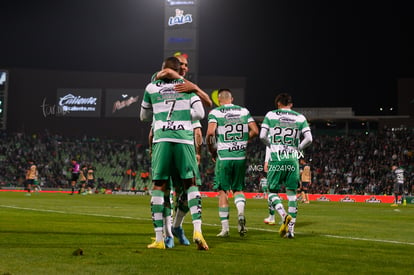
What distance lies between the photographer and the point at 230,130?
11.2m

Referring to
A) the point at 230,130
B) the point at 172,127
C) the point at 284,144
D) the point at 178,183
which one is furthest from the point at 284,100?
the point at 172,127

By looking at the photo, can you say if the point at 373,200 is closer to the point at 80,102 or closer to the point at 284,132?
the point at 284,132

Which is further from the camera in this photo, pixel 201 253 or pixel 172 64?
pixel 172 64

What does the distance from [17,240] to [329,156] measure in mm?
45948

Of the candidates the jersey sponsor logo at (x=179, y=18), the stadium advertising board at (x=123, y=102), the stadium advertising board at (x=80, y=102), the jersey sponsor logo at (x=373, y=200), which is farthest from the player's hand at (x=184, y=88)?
the stadium advertising board at (x=80, y=102)

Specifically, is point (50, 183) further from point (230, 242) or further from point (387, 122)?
point (230, 242)

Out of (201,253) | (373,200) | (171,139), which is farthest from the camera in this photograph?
(373,200)

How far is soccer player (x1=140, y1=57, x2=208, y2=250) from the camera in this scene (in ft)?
26.1

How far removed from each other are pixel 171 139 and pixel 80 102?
6282cm

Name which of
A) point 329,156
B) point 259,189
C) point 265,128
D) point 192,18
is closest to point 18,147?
point 192,18

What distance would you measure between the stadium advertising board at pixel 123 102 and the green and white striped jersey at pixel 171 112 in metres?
59.6

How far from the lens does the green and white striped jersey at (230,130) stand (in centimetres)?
1110

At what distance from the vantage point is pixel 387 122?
59.3 metres

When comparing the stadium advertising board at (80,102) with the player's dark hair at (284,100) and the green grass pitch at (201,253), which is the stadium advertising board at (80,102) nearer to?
the green grass pitch at (201,253)
